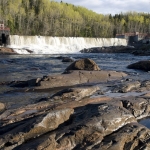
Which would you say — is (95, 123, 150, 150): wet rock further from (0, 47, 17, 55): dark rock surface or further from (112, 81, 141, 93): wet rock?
(0, 47, 17, 55): dark rock surface

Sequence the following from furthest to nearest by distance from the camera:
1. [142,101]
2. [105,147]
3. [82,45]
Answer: [82,45]
[142,101]
[105,147]

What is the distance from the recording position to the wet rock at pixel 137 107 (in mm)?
9612

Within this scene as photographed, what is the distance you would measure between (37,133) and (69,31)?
335 ft

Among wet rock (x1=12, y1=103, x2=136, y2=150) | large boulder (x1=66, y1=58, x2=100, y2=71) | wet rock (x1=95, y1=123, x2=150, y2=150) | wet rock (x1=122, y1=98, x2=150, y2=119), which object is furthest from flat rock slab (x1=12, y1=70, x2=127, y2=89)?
wet rock (x1=95, y1=123, x2=150, y2=150)

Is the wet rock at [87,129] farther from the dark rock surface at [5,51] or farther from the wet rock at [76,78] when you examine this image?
the dark rock surface at [5,51]

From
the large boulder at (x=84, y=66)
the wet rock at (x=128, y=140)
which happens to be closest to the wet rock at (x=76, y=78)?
the large boulder at (x=84, y=66)

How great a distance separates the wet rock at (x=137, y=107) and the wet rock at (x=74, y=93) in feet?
7.44

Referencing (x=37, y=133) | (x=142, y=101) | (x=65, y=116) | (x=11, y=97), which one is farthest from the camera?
(x=11, y=97)

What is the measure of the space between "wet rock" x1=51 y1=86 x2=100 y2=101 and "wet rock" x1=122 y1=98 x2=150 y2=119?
227 cm

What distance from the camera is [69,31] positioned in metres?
107

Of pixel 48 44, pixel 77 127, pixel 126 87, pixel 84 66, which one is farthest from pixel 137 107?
pixel 48 44

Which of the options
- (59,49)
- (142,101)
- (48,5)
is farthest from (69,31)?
(142,101)

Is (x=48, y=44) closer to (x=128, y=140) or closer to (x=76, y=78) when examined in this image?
(x=76, y=78)

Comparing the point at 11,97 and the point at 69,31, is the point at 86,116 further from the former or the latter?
the point at 69,31
